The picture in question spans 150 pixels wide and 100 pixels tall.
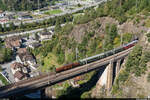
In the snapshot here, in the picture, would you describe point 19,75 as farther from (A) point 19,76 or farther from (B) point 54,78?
A: (B) point 54,78

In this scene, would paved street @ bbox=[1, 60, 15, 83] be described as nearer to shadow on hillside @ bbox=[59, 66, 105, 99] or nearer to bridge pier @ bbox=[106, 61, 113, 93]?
shadow on hillside @ bbox=[59, 66, 105, 99]

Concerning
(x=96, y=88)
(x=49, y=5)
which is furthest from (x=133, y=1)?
(x=49, y=5)

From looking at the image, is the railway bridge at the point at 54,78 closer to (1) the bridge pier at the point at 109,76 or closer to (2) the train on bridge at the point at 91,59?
(1) the bridge pier at the point at 109,76

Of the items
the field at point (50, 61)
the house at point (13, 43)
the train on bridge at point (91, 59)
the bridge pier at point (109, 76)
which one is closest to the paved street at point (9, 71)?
the field at point (50, 61)

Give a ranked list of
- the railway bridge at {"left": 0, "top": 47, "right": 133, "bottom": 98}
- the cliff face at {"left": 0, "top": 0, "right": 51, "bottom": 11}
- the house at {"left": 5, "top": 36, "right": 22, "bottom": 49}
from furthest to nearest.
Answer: the cliff face at {"left": 0, "top": 0, "right": 51, "bottom": 11}
the house at {"left": 5, "top": 36, "right": 22, "bottom": 49}
the railway bridge at {"left": 0, "top": 47, "right": 133, "bottom": 98}

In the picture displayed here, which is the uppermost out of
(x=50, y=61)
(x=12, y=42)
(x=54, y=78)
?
(x=54, y=78)

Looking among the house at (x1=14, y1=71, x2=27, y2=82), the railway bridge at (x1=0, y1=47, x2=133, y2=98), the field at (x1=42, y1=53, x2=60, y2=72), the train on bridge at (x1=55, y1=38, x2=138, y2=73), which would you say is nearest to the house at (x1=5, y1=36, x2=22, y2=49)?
the field at (x1=42, y1=53, x2=60, y2=72)

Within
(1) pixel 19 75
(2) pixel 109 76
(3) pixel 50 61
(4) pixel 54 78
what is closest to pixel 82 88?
(2) pixel 109 76

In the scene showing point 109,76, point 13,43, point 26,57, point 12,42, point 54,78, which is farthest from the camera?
point 12,42

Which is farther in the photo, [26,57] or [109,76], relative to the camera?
[26,57]
